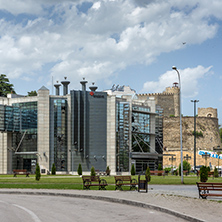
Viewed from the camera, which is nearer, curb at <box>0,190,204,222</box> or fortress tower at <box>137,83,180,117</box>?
curb at <box>0,190,204,222</box>

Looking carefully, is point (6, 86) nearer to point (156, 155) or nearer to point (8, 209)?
point (156, 155)

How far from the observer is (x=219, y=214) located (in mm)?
14594

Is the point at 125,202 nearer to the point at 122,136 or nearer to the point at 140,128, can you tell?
the point at 122,136

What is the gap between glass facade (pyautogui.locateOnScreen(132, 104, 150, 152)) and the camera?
83.2 metres

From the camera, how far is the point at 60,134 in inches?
3049

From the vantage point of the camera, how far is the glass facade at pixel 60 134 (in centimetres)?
7675

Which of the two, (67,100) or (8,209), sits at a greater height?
(67,100)

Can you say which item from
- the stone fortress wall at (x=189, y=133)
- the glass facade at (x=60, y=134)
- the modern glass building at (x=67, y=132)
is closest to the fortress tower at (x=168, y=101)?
the stone fortress wall at (x=189, y=133)

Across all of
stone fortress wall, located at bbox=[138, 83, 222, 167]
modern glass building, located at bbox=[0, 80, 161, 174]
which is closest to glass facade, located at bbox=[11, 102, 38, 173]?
modern glass building, located at bbox=[0, 80, 161, 174]

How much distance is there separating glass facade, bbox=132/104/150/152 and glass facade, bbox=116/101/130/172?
101 inches

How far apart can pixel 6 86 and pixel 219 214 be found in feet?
298

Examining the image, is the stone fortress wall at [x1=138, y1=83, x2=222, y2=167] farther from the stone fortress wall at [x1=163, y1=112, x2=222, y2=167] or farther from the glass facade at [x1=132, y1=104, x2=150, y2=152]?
the glass facade at [x1=132, y1=104, x2=150, y2=152]

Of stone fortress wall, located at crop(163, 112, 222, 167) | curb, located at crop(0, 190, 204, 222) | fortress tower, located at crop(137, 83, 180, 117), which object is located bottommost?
curb, located at crop(0, 190, 204, 222)

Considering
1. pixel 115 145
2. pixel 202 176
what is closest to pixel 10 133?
pixel 115 145
